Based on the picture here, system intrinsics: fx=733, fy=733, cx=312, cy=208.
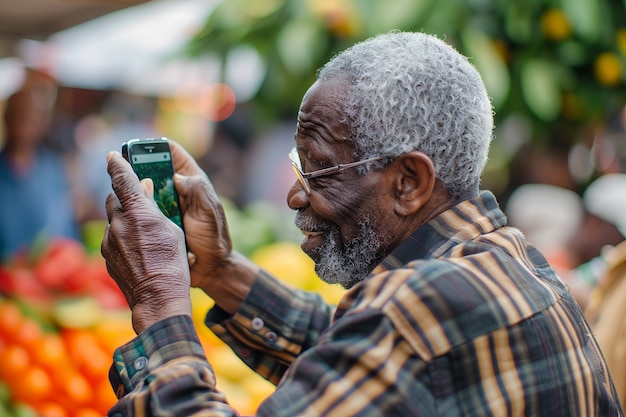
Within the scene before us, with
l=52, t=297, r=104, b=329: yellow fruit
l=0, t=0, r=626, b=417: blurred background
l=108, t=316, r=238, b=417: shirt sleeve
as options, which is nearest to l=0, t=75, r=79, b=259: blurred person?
l=0, t=0, r=626, b=417: blurred background

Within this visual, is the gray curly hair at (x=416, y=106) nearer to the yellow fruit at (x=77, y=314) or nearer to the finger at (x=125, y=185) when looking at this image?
the finger at (x=125, y=185)

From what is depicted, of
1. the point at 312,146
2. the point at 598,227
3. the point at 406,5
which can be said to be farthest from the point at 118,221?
the point at 598,227

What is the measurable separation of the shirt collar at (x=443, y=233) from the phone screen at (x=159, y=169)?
1.84 ft

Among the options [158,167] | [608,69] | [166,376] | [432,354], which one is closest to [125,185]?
[158,167]

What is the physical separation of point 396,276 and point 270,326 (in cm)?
71

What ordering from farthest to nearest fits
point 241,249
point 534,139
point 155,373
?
point 534,139, point 241,249, point 155,373

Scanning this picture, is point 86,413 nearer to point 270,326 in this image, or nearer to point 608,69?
point 270,326

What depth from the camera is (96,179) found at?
6004 millimetres

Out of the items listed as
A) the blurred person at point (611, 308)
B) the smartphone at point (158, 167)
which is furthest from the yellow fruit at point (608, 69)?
the smartphone at point (158, 167)

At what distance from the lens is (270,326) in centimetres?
187

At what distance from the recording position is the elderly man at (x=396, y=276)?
117 centimetres

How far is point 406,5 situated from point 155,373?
257 cm

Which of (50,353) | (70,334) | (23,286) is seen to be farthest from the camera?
(23,286)

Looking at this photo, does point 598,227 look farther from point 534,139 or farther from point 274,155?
point 274,155
